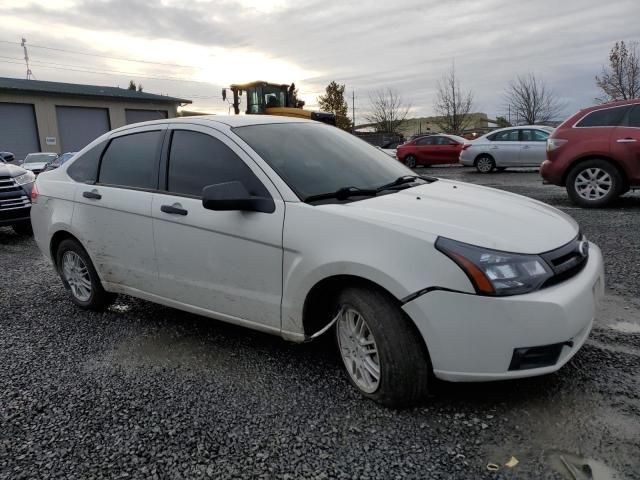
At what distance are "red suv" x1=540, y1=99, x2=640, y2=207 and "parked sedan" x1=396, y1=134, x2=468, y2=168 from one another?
11.6 metres

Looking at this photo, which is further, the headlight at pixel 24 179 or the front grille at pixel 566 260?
the headlight at pixel 24 179

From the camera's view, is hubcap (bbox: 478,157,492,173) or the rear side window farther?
hubcap (bbox: 478,157,492,173)

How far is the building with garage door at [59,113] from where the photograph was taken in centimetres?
2911

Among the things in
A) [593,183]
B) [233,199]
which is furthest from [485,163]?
[233,199]

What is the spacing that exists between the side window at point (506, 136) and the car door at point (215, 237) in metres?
14.1

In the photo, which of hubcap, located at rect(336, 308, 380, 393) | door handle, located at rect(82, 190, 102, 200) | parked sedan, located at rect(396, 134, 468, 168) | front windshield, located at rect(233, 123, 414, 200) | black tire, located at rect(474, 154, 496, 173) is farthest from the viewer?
parked sedan, located at rect(396, 134, 468, 168)

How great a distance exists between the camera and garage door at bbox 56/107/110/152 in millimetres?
31516

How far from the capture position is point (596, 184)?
812 centimetres

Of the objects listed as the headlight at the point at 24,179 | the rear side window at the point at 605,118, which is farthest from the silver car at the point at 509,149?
the headlight at the point at 24,179

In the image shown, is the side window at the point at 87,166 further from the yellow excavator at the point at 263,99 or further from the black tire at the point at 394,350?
the yellow excavator at the point at 263,99

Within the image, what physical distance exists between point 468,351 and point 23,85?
114 feet

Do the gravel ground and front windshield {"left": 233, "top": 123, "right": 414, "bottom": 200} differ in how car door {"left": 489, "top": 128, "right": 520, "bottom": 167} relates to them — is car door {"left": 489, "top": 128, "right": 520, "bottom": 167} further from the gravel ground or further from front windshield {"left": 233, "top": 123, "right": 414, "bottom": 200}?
front windshield {"left": 233, "top": 123, "right": 414, "bottom": 200}

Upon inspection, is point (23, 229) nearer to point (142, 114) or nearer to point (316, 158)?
point (316, 158)

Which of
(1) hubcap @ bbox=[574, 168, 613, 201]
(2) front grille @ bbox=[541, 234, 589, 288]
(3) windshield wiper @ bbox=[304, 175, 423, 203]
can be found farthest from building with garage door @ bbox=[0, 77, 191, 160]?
(2) front grille @ bbox=[541, 234, 589, 288]
